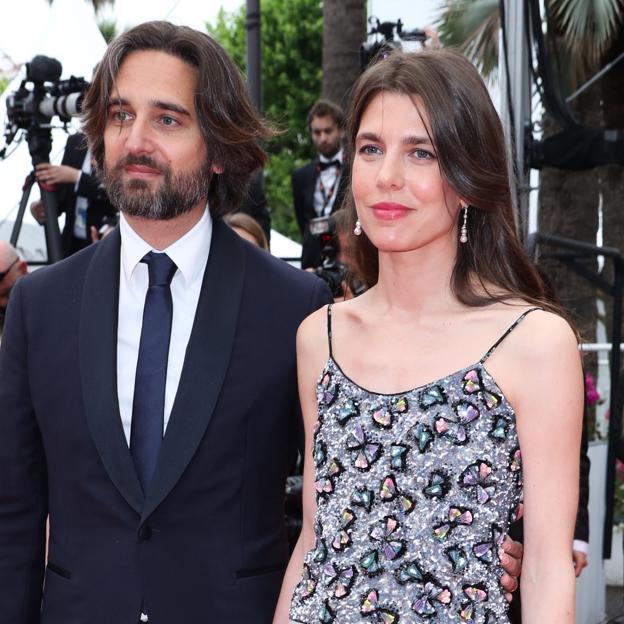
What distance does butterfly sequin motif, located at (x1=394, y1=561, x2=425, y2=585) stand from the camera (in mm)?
2170

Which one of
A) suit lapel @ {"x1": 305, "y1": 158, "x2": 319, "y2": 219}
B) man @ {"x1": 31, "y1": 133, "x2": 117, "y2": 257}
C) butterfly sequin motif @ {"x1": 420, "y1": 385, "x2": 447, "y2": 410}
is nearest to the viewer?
butterfly sequin motif @ {"x1": 420, "y1": 385, "x2": 447, "y2": 410}

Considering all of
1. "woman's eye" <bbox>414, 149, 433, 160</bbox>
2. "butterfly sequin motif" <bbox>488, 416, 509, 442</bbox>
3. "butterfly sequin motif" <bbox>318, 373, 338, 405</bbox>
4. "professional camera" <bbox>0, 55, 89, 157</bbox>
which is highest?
"professional camera" <bbox>0, 55, 89, 157</bbox>

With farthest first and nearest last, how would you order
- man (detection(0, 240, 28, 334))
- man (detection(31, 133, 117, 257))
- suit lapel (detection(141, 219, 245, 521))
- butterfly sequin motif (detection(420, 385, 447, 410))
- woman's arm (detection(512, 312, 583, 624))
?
man (detection(31, 133, 117, 257)) < man (detection(0, 240, 28, 334)) < suit lapel (detection(141, 219, 245, 521)) < butterfly sequin motif (detection(420, 385, 447, 410)) < woman's arm (detection(512, 312, 583, 624))

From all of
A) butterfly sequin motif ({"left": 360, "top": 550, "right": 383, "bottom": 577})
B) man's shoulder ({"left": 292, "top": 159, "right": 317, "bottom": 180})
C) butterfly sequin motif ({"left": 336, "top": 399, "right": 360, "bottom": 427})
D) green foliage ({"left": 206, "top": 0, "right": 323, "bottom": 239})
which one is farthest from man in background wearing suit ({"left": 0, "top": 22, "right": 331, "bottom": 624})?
green foliage ({"left": 206, "top": 0, "right": 323, "bottom": 239})

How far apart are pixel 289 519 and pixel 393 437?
5.74 ft

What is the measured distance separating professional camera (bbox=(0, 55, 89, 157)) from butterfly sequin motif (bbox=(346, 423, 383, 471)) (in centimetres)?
334

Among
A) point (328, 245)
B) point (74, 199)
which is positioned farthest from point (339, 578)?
point (74, 199)

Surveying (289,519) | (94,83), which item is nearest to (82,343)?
(94,83)

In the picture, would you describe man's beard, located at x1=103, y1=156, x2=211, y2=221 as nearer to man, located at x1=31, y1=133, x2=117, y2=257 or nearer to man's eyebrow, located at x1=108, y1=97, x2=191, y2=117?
man's eyebrow, located at x1=108, y1=97, x2=191, y2=117

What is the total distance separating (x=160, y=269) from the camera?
8.33 ft

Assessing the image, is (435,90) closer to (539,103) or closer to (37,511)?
(37,511)

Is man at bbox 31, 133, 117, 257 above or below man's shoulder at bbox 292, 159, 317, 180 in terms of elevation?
below

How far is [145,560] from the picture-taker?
236 centimetres

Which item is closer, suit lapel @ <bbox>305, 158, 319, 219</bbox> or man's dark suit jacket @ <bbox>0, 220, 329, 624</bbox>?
man's dark suit jacket @ <bbox>0, 220, 329, 624</bbox>
